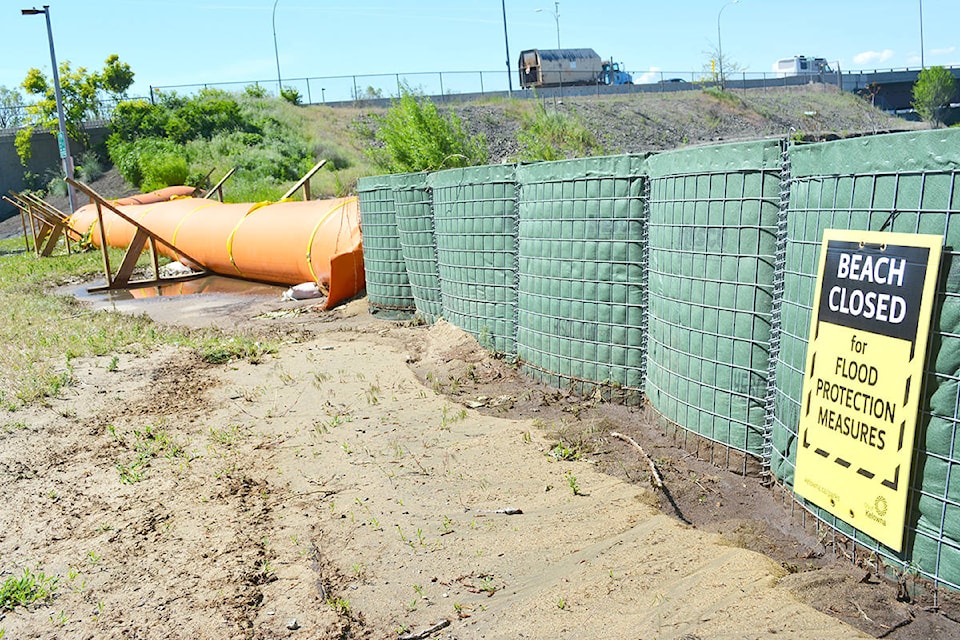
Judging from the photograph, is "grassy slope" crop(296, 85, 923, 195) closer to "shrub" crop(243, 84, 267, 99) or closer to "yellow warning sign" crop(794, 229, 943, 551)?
"shrub" crop(243, 84, 267, 99)

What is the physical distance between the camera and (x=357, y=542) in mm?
4051

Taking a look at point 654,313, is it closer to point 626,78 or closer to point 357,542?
point 357,542

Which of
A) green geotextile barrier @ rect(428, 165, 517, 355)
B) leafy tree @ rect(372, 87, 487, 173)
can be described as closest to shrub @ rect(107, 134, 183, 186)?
leafy tree @ rect(372, 87, 487, 173)

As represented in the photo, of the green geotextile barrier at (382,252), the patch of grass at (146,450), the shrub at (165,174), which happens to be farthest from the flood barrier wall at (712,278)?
the shrub at (165,174)

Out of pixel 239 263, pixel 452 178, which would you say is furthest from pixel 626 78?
pixel 452 178

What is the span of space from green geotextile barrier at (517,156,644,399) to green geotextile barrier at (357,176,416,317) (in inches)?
127

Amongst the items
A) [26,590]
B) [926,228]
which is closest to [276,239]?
[26,590]

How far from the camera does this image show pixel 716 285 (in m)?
4.50

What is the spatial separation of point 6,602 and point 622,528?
9.59ft

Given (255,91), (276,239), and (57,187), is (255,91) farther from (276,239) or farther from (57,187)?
(276,239)

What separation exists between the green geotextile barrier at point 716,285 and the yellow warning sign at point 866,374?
1.94ft

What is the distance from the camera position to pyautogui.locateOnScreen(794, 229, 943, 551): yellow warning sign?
3055mm

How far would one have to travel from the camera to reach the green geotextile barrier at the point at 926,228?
2.93 metres

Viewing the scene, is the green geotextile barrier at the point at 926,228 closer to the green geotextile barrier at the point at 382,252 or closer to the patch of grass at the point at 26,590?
the patch of grass at the point at 26,590
